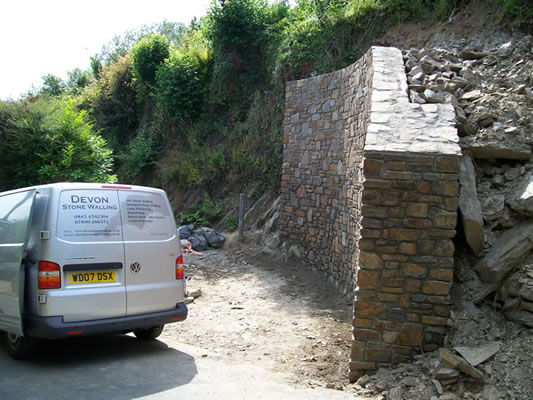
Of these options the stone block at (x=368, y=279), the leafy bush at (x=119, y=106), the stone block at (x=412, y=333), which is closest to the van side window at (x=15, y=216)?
the stone block at (x=368, y=279)

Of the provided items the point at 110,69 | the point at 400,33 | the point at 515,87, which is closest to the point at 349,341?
the point at 515,87

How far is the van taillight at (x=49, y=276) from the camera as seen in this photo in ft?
15.0

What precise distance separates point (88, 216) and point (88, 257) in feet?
1.41

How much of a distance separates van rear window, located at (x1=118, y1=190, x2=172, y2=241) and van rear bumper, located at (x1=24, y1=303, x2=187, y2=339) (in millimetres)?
850

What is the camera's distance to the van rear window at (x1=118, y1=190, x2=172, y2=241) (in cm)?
519

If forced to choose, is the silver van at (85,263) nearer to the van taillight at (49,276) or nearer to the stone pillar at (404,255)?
the van taillight at (49,276)

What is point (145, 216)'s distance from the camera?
17.5 feet

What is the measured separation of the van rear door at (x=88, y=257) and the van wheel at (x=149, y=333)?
989 mm

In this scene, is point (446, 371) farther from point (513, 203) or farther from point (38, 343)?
point (38, 343)

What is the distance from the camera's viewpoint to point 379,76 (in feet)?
21.2

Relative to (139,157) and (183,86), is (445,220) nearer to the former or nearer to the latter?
(183,86)

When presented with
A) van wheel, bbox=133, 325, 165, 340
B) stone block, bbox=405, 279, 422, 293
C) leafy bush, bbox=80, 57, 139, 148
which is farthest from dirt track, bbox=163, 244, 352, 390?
leafy bush, bbox=80, 57, 139, 148

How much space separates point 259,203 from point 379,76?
20.9ft

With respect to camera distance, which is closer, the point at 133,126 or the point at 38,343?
the point at 38,343
